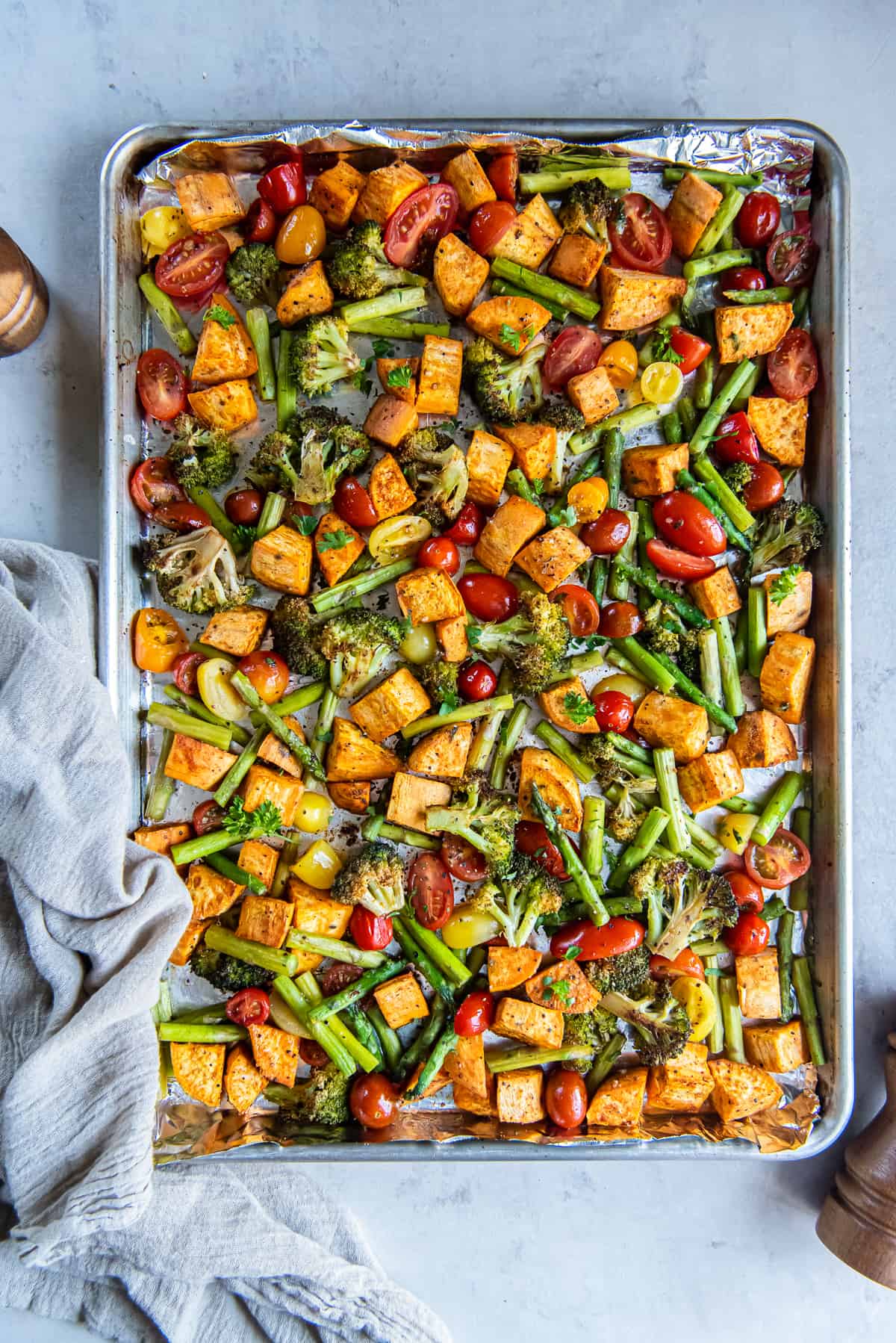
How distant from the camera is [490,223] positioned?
3320 millimetres

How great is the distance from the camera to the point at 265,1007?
3.36 meters

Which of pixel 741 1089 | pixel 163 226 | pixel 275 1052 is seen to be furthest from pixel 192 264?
pixel 741 1089

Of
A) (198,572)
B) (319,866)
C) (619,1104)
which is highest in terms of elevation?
(198,572)

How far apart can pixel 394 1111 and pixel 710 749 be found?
192 centimetres

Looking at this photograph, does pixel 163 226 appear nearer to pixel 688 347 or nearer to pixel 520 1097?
pixel 688 347

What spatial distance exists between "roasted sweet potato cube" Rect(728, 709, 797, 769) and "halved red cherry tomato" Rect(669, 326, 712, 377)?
141 centimetres

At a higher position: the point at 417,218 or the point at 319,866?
the point at 417,218

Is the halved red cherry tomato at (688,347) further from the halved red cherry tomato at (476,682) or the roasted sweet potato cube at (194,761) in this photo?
the roasted sweet potato cube at (194,761)

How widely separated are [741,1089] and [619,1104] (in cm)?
48

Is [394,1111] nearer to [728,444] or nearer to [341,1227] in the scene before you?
[341,1227]

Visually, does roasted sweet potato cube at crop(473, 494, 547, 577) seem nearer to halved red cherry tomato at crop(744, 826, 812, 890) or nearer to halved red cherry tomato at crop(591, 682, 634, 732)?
halved red cherry tomato at crop(591, 682, 634, 732)

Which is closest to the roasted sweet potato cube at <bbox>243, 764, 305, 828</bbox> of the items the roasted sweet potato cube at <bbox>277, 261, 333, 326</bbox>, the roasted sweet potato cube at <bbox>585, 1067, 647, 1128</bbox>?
the roasted sweet potato cube at <bbox>585, 1067, 647, 1128</bbox>

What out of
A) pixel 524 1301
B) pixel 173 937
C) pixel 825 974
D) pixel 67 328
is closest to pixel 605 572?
pixel 825 974

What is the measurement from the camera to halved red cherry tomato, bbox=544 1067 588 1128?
11.1ft
